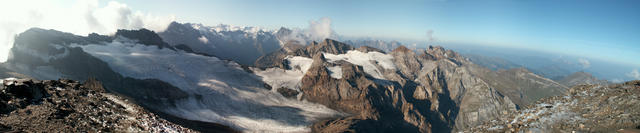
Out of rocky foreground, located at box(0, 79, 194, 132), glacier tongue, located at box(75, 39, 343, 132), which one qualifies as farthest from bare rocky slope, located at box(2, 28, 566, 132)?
rocky foreground, located at box(0, 79, 194, 132)

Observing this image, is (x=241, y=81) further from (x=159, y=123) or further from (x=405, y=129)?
(x=159, y=123)

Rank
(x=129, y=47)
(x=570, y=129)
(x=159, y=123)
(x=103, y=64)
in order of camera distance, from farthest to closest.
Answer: (x=129, y=47), (x=103, y=64), (x=159, y=123), (x=570, y=129)

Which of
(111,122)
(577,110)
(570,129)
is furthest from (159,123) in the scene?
(577,110)

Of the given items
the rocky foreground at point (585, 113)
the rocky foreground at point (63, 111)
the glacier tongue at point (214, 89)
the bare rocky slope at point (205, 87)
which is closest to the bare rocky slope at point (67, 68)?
the bare rocky slope at point (205, 87)

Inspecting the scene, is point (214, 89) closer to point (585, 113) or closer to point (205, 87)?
point (205, 87)

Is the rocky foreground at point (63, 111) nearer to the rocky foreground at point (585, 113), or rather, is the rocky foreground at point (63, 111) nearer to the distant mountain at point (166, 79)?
the rocky foreground at point (585, 113)

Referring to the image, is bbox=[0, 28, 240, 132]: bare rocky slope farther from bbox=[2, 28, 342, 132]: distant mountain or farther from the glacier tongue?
the glacier tongue
